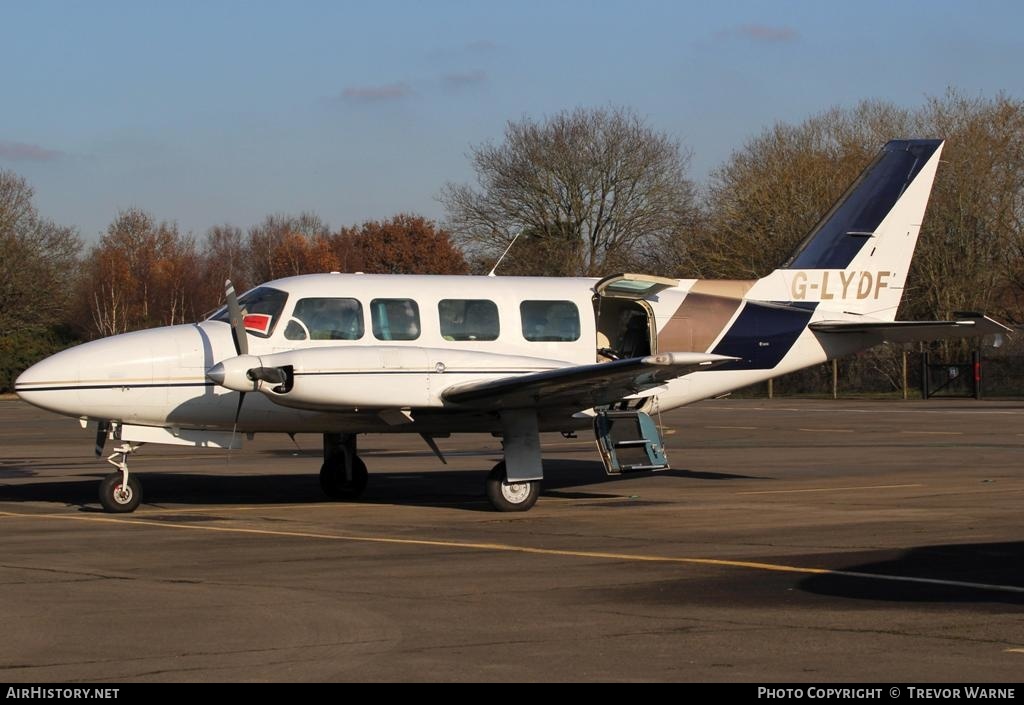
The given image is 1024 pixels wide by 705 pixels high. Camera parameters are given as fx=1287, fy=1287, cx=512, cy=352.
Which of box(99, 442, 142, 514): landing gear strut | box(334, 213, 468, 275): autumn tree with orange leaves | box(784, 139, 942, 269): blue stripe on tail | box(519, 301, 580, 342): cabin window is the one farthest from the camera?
box(334, 213, 468, 275): autumn tree with orange leaves

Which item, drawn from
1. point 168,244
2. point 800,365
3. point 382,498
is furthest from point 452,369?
point 168,244

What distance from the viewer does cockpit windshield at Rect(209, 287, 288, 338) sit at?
15.6m

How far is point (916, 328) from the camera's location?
17.8 m

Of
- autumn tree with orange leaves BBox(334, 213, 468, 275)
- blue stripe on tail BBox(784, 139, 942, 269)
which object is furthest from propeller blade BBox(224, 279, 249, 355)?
autumn tree with orange leaves BBox(334, 213, 468, 275)

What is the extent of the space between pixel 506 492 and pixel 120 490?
4.67 m

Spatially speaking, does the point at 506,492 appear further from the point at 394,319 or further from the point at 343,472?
the point at 343,472

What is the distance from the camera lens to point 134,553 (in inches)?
480

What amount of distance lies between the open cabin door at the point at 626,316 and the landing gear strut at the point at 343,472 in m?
3.67

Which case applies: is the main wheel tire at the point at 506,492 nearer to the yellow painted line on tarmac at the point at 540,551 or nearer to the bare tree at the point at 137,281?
the yellow painted line on tarmac at the point at 540,551

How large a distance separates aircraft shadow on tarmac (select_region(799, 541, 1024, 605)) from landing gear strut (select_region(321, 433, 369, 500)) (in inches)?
327

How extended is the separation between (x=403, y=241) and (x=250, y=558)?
77341mm

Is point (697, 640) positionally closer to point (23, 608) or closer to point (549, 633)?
point (549, 633)

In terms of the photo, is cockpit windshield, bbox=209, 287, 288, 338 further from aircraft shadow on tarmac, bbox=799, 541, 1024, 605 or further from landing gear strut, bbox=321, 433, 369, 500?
aircraft shadow on tarmac, bbox=799, 541, 1024, 605

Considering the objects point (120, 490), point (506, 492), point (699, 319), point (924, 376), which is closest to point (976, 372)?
point (924, 376)
